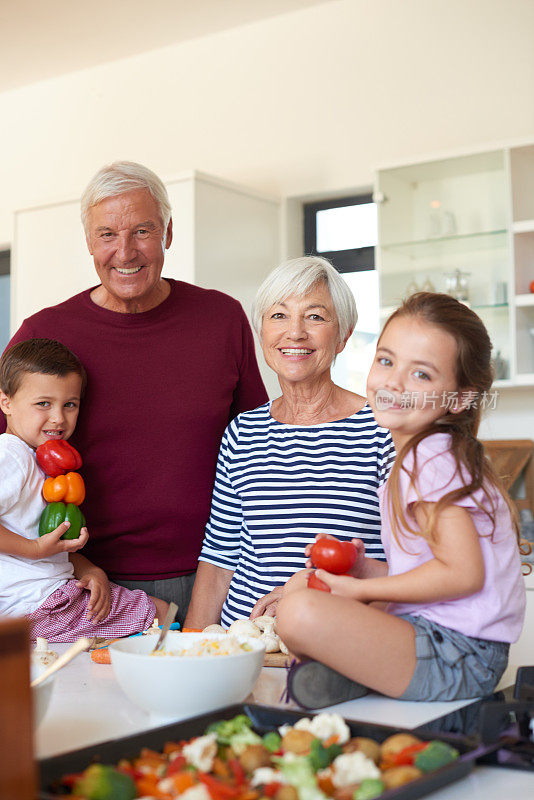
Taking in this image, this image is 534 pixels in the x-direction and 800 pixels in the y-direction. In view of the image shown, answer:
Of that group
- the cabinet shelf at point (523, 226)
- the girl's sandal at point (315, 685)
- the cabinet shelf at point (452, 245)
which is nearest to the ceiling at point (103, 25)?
the cabinet shelf at point (452, 245)

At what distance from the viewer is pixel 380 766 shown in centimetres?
80

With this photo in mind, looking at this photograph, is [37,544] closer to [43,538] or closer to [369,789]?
[43,538]

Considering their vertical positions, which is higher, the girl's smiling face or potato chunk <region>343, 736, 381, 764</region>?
the girl's smiling face

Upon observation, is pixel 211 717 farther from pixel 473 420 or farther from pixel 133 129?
pixel 133 129

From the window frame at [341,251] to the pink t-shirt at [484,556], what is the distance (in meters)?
3.06

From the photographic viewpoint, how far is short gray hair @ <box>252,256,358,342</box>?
1802 millimetres

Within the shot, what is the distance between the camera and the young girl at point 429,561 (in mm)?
1062

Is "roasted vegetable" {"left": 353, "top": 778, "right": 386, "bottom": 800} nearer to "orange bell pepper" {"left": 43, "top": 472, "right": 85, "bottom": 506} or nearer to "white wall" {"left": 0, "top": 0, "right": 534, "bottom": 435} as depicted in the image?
"orange bell pepper" {"left": 43, "top": 472, "right": 85, "bottom": 506}

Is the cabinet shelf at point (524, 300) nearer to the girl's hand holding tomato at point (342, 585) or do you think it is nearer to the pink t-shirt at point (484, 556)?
the pink t-shirt at point (484, 556)

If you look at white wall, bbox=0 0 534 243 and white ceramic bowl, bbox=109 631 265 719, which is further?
white wall, bbox=0 0 534 243

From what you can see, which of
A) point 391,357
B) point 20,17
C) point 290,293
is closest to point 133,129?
point 20,17

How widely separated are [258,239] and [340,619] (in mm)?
3307

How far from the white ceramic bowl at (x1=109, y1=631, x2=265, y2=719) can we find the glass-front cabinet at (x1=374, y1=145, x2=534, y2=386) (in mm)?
2530

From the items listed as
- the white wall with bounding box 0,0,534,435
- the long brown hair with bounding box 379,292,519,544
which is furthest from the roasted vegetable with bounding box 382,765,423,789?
the white wall with bounding box 0,0,534,435
